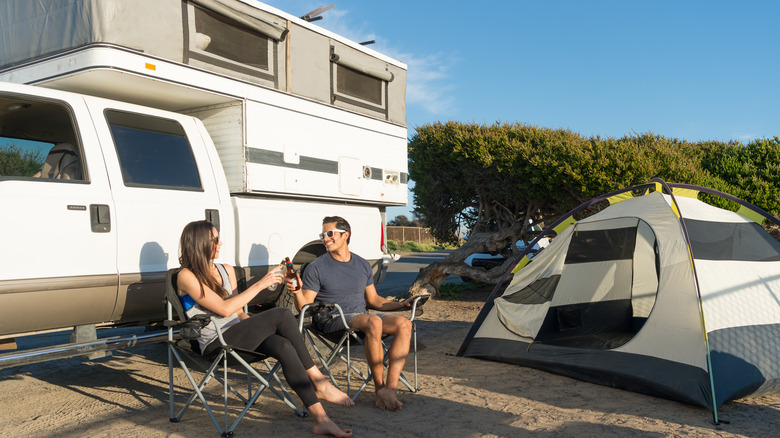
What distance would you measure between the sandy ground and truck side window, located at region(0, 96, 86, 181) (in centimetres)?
156

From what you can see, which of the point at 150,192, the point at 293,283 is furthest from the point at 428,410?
the point at 150,192

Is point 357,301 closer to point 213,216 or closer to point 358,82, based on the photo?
point 213,216

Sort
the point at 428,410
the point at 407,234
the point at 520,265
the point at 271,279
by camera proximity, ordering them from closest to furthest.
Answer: the point at 271,279 < the point at 428,410 < the point at 520,265 < the point at 407,234

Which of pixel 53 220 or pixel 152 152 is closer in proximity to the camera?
pixel 53 220

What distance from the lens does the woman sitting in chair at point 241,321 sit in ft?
12.2

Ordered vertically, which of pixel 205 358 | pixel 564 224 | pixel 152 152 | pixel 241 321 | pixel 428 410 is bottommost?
pixel 428 410

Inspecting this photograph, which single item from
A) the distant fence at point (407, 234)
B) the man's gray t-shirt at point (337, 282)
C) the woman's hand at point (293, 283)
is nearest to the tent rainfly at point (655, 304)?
the man's gray t-shirt at point (337, 282)

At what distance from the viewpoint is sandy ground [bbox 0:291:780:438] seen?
3.67 metres

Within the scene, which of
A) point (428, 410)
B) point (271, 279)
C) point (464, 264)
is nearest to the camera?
point (271, 279)

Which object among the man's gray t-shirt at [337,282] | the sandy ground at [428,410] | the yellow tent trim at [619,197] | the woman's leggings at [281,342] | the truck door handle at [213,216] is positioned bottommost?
the sandy ground at [428,410]

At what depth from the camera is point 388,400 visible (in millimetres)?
4023

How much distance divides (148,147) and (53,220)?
94 centimetres

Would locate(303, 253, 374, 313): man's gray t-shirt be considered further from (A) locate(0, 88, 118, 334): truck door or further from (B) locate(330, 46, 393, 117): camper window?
(B) locate(330, 46, 393, 117): camper window

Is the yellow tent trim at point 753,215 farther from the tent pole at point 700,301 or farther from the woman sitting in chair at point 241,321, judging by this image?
the woman sitting in chair at point 241,321
